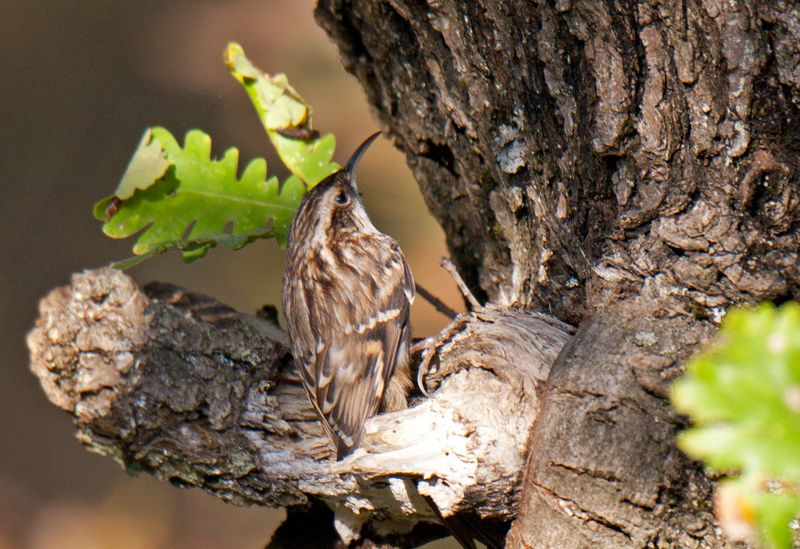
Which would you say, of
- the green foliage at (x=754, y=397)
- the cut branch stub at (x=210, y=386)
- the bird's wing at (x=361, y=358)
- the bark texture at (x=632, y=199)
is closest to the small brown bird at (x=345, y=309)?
the bird's wing at (x=361, y=358)

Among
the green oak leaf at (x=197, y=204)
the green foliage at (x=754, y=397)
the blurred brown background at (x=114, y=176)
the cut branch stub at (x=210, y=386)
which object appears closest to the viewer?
the green foliage at (x=754, y=397)

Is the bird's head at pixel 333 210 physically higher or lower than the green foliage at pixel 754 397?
higher

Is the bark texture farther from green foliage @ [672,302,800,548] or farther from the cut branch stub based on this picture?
green foliage @ [672,302,800,548]

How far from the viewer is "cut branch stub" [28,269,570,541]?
247cm

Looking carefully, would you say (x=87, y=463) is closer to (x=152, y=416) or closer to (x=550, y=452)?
(x=152, y=416)

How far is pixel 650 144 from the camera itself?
2.18m

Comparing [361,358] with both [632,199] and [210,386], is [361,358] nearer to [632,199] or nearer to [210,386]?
[210,386]

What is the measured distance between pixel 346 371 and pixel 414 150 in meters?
0.88

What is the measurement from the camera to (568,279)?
251 centimetres

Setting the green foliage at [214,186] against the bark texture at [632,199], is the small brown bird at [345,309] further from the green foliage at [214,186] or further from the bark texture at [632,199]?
the bark texture at [632,199]

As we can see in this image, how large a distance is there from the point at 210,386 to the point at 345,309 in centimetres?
66

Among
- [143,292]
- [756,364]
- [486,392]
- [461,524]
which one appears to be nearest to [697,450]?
[756,364]

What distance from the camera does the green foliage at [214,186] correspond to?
312 cm

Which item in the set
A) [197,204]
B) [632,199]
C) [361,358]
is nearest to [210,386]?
[361,358]
